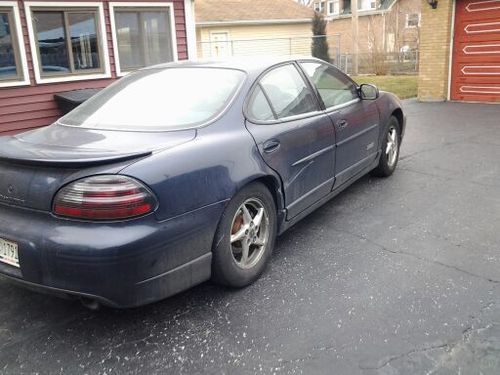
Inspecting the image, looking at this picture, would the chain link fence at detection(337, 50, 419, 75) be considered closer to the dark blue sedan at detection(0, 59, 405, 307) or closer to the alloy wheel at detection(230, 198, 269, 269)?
the dark blue sedan at detection(0, 59, 405, 307)

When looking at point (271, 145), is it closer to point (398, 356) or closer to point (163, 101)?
point (163, 101)

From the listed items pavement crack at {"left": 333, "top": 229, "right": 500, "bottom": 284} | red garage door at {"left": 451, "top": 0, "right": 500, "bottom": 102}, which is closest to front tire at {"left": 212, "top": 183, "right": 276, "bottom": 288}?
pavement crack at {"left": 333, "top": 229, "right": 500, "bottom": 284}

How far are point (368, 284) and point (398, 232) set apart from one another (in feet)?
3.41

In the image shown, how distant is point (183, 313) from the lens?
10.2 ft

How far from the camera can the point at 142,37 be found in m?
9.87

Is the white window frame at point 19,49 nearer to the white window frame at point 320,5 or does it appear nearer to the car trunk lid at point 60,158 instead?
the car trunk lid at point 60,158

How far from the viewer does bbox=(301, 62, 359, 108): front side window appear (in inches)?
175

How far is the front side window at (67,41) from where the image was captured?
27.7ft

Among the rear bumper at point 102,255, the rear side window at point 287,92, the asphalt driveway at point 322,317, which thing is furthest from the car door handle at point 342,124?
the rear bumper at point 102,255

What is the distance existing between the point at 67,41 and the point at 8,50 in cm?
105

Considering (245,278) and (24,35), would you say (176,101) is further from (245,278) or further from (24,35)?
(24,35)

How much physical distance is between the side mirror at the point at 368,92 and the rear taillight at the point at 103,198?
10.2 feet

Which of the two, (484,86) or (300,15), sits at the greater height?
(300,15)

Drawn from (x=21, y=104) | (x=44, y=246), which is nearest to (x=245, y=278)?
(x=44, y=246)
